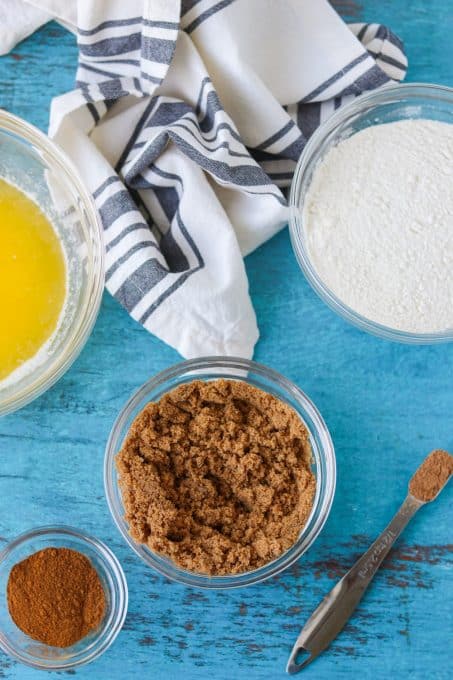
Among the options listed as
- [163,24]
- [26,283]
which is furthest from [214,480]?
[163,24]

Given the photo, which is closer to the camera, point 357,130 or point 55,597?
point 55,597

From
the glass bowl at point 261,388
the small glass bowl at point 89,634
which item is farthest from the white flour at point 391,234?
the small glass bowl at point 89,634

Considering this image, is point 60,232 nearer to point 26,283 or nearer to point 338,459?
point 26,283

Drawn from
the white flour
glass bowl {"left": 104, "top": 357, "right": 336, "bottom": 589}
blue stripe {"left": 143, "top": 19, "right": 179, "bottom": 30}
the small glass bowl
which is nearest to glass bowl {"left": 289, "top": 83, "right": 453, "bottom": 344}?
the white flour

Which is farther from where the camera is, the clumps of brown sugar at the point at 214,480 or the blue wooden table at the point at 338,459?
the blue wooden table at the point at 338,459

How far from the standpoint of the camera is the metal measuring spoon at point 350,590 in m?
1.42

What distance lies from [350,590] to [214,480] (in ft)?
1.10

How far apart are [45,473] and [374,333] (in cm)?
66

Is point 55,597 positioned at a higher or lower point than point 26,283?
lower

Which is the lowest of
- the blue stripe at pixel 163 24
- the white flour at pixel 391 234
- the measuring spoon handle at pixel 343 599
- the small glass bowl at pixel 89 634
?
the measuring spoon handle at pixel 343 599

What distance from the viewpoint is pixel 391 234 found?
1388 millimetres

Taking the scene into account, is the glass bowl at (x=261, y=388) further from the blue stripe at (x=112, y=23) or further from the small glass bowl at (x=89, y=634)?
the blue stripe at (x=112, y=23)

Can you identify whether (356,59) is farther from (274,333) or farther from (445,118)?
(274,333)

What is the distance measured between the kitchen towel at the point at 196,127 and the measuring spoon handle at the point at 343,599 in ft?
1.39
